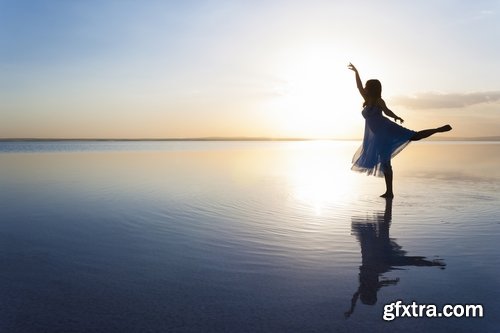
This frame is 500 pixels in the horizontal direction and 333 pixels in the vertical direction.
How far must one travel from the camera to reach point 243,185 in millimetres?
14344

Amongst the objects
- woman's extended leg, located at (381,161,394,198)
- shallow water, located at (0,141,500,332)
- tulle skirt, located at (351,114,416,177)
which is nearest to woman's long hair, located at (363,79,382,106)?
tulle skirt, located at (351,114,416,177)

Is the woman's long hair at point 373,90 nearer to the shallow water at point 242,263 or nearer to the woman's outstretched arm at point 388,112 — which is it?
the woman's outstretched arm at point 388,112

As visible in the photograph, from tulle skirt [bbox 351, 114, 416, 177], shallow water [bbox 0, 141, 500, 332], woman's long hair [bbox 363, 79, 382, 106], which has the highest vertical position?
woman's long hair [bbox 363, 79, 382, 106]

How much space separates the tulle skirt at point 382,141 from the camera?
12156 millimetres

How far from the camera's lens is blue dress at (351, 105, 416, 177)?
12148 mm

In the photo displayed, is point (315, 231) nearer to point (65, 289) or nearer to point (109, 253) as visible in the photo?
point (109, 253)

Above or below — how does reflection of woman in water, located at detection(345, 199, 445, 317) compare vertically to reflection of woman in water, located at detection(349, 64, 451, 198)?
below

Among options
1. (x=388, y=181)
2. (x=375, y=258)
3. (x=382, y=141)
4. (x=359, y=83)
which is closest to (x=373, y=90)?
(x=359, y=83)

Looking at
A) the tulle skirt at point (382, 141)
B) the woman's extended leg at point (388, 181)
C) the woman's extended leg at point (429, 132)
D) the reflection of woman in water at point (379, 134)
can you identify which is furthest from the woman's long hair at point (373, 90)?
the woman's extended leg at point (388, 181)

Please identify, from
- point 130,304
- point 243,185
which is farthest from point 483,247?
point 243,185

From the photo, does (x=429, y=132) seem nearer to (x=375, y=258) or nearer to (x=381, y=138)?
(x=381, y=138)

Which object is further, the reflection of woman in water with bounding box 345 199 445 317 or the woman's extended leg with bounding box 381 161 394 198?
the woman's extended leg with bounding box 381 161 394 198

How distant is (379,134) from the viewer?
12.3 m

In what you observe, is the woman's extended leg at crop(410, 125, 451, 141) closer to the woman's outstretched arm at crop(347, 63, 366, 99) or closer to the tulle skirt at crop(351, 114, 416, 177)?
the tulle skirt at crop(351, 114, 416, 177)
